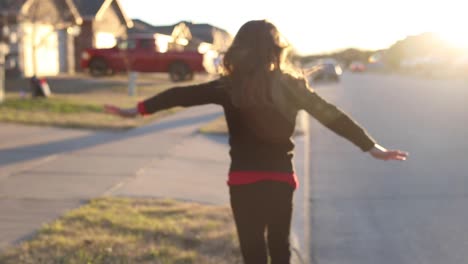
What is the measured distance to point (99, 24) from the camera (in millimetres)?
40375

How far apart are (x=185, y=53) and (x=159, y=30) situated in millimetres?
1331

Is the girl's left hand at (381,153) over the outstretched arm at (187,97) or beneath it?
beneath

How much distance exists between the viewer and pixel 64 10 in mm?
34812

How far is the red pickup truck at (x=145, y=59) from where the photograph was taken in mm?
28453

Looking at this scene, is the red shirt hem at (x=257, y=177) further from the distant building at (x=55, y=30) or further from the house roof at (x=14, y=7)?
the house roof at (x=14, y=7)

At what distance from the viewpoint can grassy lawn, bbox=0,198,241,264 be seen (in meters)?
5.41

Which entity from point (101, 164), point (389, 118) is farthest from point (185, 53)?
point (101, 164)

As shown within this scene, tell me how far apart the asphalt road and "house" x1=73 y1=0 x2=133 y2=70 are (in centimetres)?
2506

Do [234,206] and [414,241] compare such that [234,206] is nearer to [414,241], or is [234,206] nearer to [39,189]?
[414,241]

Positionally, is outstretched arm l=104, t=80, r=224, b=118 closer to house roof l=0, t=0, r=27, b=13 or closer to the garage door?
house roof l=0, t=0, r=27, b=13

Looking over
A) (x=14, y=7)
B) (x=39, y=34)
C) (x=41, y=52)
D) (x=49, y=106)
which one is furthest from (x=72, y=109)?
(x=39, y=34)

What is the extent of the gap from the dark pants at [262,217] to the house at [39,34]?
2243 centimetres

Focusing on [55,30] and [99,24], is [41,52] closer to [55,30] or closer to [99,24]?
[55,30]

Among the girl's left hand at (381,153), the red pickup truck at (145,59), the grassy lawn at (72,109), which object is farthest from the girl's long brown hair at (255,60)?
the red pickup truck at (145,59)
